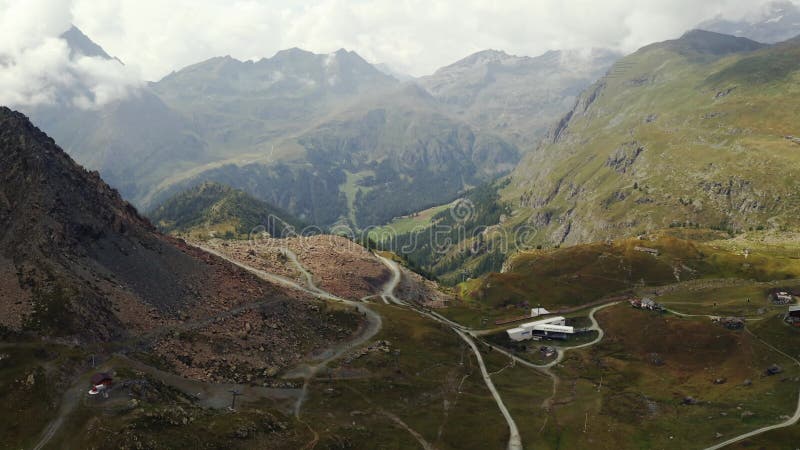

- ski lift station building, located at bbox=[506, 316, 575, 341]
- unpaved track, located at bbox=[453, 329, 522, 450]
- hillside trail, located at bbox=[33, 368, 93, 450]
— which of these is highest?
hillside trail, located at bbox=[33, 368, 93, 450]

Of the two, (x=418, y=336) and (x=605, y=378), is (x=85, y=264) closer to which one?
(x=418, y=336)

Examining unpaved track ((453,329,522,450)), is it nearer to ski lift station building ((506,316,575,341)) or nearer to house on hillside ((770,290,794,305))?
ski lift station building ((506,316,575,341))

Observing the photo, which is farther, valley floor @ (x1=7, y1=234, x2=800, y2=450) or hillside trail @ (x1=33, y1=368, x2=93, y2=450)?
valley floor @ (x1=7, y1=234, x2=800, y2=450)

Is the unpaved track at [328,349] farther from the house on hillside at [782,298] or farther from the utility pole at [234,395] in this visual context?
the house on hillside at [782,298]

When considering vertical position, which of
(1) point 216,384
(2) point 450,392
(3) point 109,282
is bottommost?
(2) point 450,392

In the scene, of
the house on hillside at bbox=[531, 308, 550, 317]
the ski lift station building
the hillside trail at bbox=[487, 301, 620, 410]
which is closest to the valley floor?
the hillside trail at bbox=[487, 301, 620, 410]

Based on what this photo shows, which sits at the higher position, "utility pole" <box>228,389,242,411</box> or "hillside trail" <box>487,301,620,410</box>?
"utility pole" <box>228,389,242,411</box>

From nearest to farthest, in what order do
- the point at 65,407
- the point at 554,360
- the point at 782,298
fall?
1. the point at 65,407
2. the point at 554,360
3. the point at 782,298

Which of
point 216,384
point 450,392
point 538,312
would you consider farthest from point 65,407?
point 538,312

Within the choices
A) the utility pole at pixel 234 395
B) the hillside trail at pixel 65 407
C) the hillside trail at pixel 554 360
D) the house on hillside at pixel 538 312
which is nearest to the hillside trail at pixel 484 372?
the hillside trail at pixel 554 360

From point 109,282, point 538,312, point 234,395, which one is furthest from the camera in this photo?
point 538,312

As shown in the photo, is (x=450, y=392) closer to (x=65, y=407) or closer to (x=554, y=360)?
(x=554, y=360)
